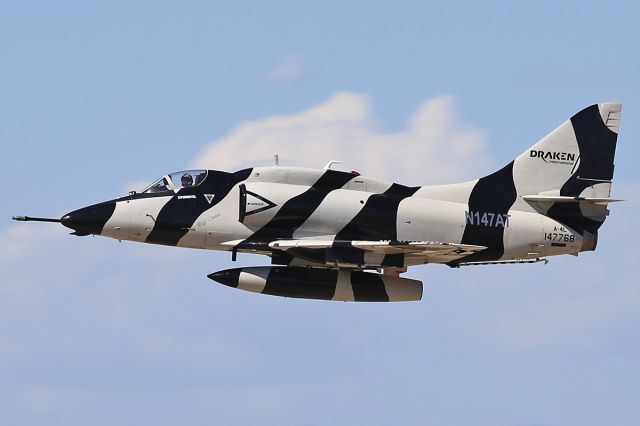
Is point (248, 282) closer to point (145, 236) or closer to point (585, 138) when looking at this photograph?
point (145, 236)

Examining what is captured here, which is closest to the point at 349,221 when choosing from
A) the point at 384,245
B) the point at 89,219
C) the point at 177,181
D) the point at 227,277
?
the point at 384,245

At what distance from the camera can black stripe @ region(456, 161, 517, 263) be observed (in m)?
34.2

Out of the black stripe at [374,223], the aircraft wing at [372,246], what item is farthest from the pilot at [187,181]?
the black stripe at [374,223]

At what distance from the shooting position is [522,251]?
34.5m

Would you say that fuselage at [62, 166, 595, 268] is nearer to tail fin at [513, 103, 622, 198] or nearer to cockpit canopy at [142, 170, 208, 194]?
cockpit canopy at [142, 170, 208, 194]

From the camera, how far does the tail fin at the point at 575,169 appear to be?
34.8m

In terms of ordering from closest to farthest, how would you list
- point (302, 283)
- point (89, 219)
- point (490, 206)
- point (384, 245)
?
point (384, 245) < point (89, 219) < point (302, 283) < point (490, 206)

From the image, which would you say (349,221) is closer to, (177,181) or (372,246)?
(372,246)

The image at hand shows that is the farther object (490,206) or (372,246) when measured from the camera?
(490,206)

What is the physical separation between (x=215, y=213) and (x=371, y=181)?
12.4ft

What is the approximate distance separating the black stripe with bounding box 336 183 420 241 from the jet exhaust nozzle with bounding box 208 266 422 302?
1.01 m

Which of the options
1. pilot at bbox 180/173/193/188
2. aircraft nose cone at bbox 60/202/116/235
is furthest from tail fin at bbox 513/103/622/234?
aircraft nose cone at bbox 60/202/116/235

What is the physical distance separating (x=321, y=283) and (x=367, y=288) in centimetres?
114

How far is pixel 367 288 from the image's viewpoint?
111ft
